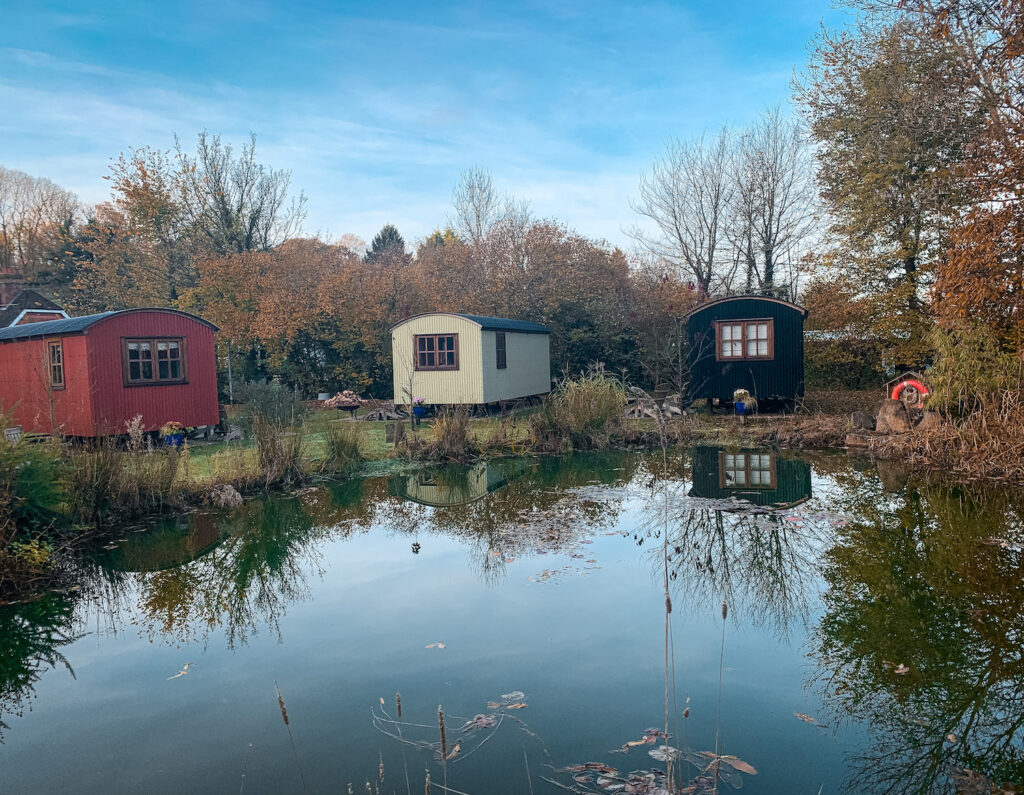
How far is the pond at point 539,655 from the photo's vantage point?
134 inches

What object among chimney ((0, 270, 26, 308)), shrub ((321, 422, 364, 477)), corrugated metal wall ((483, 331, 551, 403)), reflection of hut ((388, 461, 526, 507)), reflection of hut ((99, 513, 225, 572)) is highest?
chimney ((0, 270, 26, 308))

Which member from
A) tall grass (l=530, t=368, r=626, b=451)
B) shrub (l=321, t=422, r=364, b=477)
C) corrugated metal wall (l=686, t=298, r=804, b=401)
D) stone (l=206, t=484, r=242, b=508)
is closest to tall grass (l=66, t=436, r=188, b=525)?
stone (l=206, t=484, r=242, b=508)

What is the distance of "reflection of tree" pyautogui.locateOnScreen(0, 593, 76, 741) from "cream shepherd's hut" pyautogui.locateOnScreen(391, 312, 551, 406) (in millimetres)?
10447

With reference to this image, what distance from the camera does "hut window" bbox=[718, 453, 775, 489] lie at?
31.5 feet

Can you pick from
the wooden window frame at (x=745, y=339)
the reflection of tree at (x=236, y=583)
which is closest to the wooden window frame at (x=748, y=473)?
the wooden window frame at (x=745, y=339)

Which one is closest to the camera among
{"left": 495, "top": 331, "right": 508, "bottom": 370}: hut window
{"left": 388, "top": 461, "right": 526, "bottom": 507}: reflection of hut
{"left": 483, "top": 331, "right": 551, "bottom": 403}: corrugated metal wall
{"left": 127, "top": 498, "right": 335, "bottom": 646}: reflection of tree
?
{"left": 127, "top": 498, "right": 335, "bottom": 646}: reflection of tree

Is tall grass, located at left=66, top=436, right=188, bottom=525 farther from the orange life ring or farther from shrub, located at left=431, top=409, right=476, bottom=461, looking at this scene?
the orange life ring

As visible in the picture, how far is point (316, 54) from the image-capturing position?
13523 mm

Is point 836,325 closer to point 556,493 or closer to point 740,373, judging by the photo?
point 740,373

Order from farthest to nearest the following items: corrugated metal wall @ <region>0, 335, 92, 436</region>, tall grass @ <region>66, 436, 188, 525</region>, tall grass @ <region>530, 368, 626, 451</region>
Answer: tall grass @ <region>530, 368, 626, 451</region>
corrugated metal wall @ <region>0, 335, 92, 436</region>
tall grass @ <region>66, 436, 188, 525</region>

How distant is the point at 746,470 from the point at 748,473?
24 cm

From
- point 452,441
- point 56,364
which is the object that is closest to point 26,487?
point 452,441

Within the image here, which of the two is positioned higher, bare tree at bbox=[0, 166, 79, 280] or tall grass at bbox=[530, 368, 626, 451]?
bare tree at bbox=[0, 166, 79, 280]

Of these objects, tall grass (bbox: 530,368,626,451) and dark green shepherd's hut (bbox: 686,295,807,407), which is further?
dark green shepherd's hut (bbox: 686,295,807,407)
